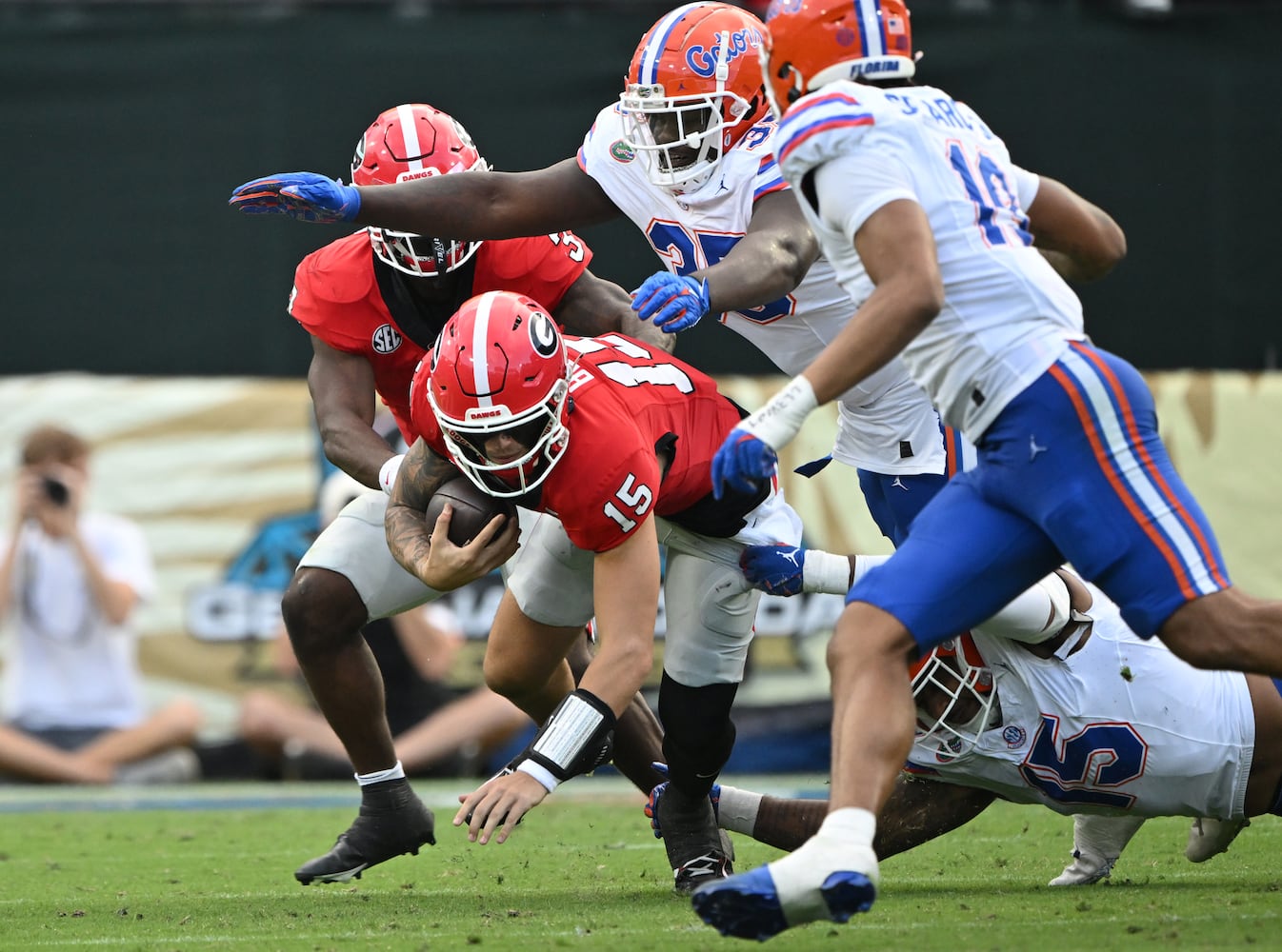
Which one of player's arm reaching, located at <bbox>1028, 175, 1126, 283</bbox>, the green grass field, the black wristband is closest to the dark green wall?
the green grass field

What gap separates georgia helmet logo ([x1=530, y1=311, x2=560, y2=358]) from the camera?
12.5 ft

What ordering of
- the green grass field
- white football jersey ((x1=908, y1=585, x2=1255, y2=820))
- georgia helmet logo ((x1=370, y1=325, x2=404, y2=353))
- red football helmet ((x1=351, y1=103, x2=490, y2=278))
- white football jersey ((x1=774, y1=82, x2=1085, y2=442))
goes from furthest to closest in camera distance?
georgia helmet logo ((x1=370, y1=325, x2=404, y2=353)), red football helmet ((x1=351, y1=103, x2=490, y2=278)), white football jersey ((x1=908, y1=585, x2=1255, y2=820)), the green grass field, white football jersey ((x1=774, y1=82, x2=1085, y2=442))

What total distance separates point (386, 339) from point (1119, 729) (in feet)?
7.15

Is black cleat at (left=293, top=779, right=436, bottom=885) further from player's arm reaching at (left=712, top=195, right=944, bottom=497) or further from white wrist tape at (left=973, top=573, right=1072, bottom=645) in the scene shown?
player's arm reaching at (left=712, top=195, right=944, bottom=497)

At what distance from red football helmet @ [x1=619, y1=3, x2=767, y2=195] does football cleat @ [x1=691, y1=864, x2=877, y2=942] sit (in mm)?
2018

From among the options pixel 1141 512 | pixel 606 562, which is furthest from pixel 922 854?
pixel 1141 512

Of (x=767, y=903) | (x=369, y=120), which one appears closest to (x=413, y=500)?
(x=767, y=903)

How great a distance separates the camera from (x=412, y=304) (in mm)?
4742

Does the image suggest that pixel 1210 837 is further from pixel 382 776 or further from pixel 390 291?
pixel 390 291

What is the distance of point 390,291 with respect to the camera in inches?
187

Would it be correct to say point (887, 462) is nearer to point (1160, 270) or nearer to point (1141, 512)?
point (1141, 512)

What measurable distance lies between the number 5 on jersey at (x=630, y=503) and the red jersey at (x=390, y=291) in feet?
3.80

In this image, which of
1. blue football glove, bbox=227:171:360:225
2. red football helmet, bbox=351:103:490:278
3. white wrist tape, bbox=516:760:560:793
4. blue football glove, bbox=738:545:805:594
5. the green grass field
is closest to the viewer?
the green grass field

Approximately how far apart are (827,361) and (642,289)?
77 cm
